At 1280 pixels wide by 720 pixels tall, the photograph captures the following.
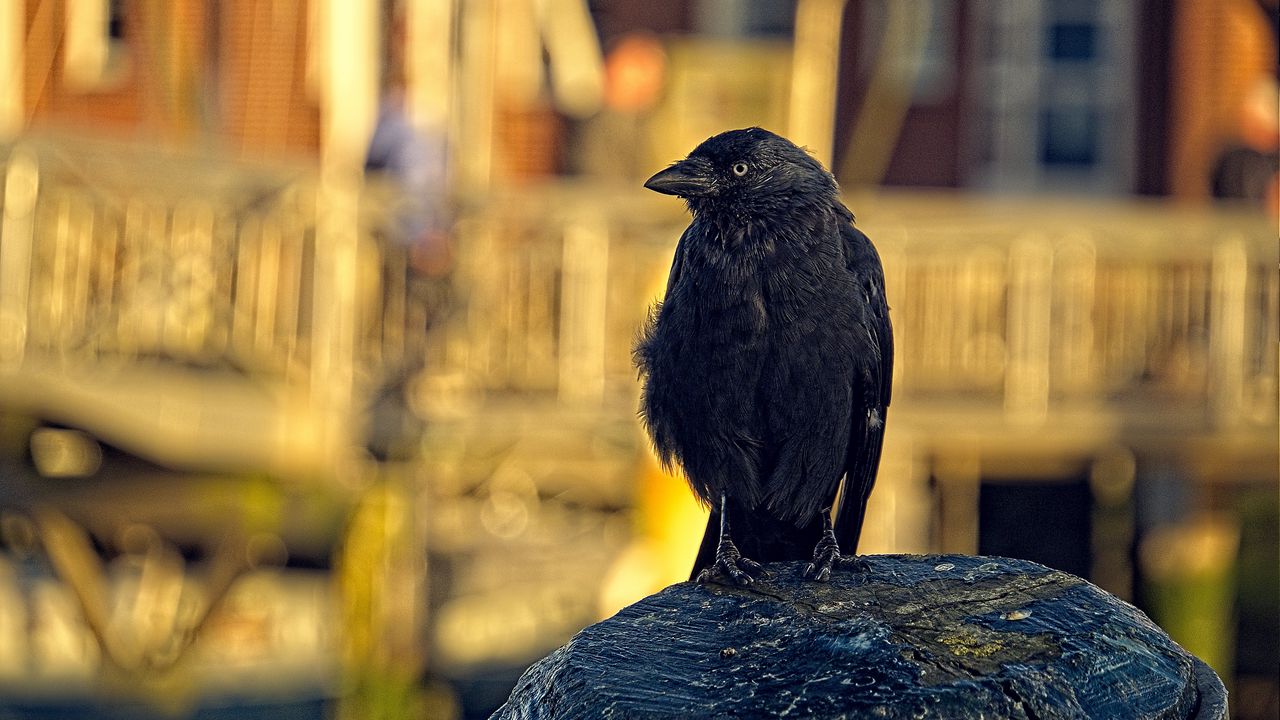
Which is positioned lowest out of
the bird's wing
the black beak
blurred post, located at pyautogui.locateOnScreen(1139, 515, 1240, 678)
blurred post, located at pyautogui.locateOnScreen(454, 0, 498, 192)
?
blurred post, located at pyautogui.locateOnScreen(1139, 515, 1240, 678)

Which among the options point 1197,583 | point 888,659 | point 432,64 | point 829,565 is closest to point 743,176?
point 829,565

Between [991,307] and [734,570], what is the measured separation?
6891mm

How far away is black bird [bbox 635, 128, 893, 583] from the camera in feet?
10.6

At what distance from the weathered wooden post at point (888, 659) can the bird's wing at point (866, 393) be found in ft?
2.84

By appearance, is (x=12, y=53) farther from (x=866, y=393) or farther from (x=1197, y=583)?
(x=866, y=393)

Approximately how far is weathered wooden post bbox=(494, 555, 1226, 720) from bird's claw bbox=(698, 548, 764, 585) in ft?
0.65

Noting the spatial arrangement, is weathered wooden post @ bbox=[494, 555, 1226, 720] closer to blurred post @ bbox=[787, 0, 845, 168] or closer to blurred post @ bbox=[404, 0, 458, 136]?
blurred post @ bbox=[787, 0, 845, 168]

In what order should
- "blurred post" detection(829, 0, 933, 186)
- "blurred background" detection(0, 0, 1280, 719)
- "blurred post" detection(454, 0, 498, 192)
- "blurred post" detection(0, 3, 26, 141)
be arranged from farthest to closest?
"blurred post" detection(829, 0, 933, 186) → "blurred post" detection(0, 3, 26, 141) → "blurred post" detection(454, 0, 498, 192) → "blurred background" detection(0, 0, 1280, 719)

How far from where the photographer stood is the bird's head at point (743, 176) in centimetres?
331

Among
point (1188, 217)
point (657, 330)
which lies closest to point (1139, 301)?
point (1188, 217)

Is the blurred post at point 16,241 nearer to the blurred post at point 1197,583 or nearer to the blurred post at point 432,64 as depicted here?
the blurred post at point 432,64

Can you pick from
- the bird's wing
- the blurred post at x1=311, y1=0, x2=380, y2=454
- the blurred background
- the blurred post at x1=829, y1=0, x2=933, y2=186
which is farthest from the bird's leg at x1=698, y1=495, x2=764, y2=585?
the blurred post at x1=829, y1=0, x2=933, y2=186

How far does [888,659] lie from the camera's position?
7.23 feet

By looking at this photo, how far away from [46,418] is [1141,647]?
7.40 meters
